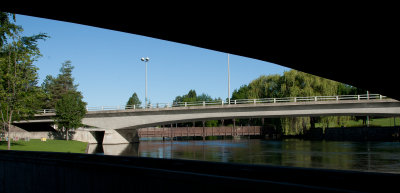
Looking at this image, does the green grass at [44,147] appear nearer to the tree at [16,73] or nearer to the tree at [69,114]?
the tree at [16,73]

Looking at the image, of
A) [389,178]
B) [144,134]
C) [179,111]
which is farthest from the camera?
[144,134]

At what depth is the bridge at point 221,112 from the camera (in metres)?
42.0

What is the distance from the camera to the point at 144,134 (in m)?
71.2

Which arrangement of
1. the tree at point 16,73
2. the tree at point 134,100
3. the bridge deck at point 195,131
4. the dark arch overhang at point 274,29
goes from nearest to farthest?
the dark arch overhang at point 274,29 → the tree at point 16,73 → the bridge deck at point 195,131 → the tree at point 134,100

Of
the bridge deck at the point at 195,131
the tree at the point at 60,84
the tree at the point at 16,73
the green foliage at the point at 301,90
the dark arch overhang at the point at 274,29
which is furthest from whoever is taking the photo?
the tree at the point at 60,84

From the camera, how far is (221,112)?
46656 millimetres

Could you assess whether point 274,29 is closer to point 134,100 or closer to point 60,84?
point 60,84

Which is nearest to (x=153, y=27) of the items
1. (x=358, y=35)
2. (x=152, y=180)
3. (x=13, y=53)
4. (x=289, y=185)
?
(x=152, y=180)

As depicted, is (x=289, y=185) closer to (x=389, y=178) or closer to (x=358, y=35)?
(x=389, y=178)

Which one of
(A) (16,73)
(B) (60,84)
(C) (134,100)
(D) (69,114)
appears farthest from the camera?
(C) (134,100)

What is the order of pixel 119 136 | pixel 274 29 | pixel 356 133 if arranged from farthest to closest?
pixel 356 133
pixel 119 136
pixel 274 29

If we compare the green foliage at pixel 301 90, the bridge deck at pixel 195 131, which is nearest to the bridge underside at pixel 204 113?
the green foliage at pixel 301 90

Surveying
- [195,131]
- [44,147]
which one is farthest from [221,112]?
[195,131]

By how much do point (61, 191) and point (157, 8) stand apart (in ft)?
13.2
